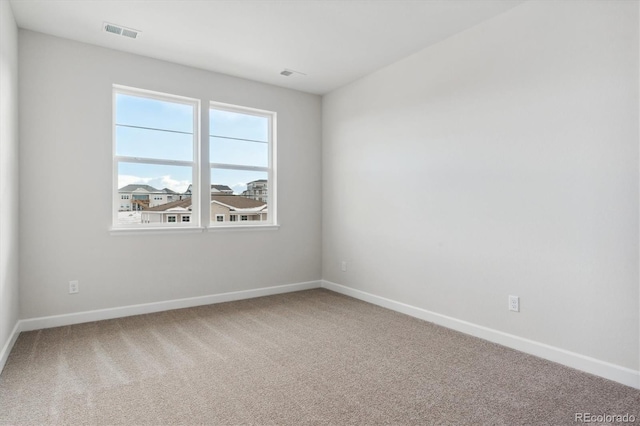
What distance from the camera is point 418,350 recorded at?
2.85 meters

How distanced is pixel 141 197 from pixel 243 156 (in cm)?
128

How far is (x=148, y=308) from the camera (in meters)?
3.83

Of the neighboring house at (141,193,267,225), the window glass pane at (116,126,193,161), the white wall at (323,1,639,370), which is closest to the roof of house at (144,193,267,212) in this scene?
the neighboring house at (141,193,267,225)

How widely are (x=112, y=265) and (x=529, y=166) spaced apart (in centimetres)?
385

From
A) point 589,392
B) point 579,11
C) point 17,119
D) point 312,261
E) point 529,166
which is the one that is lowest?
point 589,392

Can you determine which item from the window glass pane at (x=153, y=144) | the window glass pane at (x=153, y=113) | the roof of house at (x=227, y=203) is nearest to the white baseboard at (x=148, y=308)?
the roof of house at (x=227, y=203)

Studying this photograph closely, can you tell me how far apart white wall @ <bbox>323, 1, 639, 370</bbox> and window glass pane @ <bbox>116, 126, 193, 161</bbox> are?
2.10 meters

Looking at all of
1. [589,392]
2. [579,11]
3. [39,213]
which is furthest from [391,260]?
[39,213]

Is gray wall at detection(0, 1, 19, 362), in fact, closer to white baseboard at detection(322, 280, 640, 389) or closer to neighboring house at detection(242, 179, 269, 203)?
neighboring house at detection(242, 179, 269, 203)

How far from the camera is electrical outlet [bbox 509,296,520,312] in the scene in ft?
9.47

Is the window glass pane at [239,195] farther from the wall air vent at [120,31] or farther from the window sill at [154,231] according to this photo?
the wall air vent at [120,31]

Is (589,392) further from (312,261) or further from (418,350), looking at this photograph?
(312,261)

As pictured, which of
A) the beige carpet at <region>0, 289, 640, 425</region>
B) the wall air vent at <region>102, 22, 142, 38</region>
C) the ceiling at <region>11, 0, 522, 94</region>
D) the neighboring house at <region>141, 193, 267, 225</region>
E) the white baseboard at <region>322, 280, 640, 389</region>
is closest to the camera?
the beige carpet at <region>0, 289, 640, 425</region>

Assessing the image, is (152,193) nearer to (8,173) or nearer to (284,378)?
(8,173)
